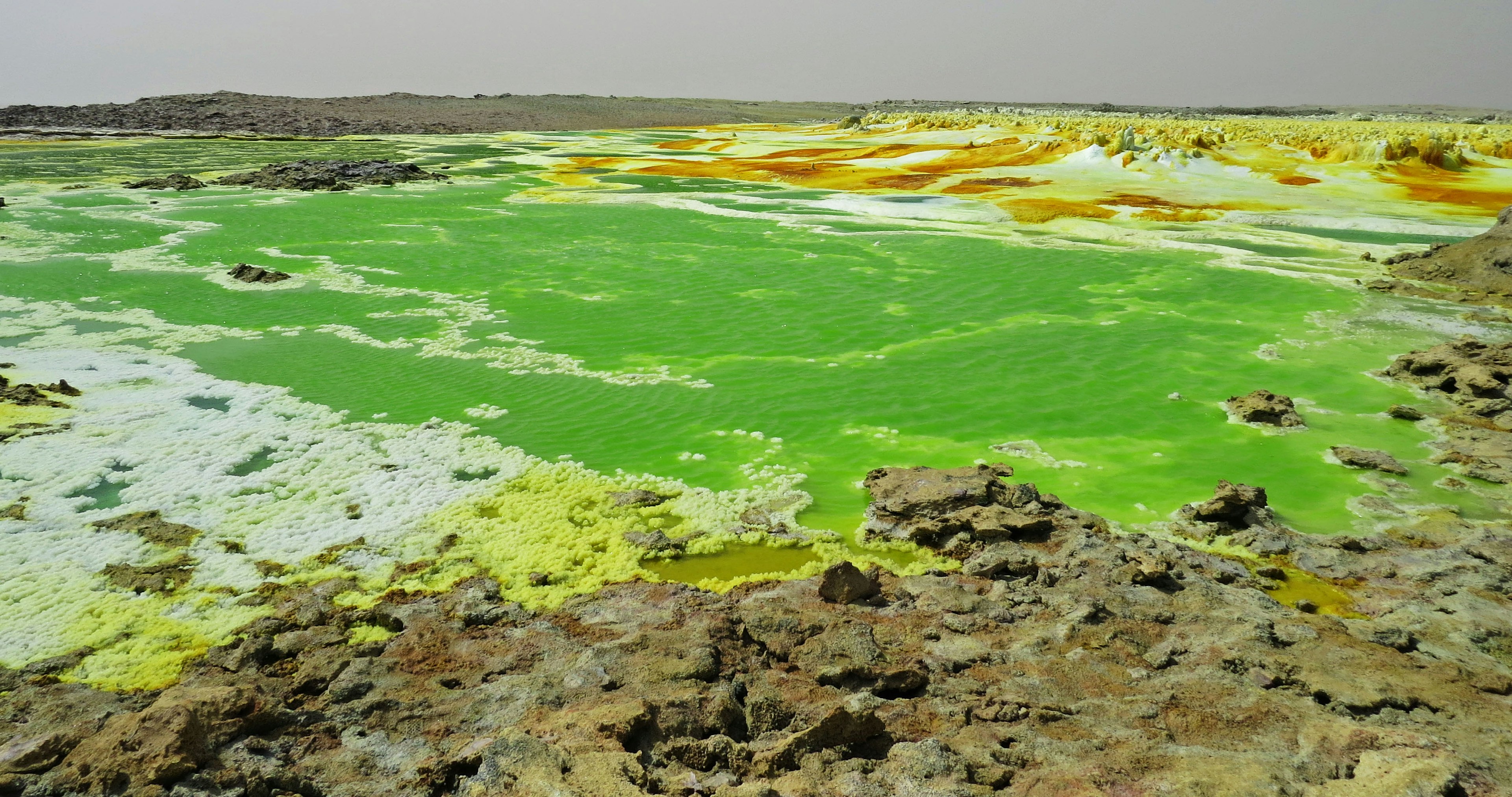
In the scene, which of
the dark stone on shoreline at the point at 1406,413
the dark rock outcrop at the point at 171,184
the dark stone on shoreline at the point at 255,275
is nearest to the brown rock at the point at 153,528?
the dark stone on shoreline at the point at 255,275

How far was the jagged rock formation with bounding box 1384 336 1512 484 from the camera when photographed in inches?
455

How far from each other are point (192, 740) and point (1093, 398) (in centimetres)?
1328

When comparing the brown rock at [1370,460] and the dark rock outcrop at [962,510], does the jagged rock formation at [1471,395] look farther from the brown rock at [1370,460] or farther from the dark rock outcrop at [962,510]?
the dark rock outcrop at [962,510]

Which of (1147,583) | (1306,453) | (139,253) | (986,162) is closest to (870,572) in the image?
(1147,583)

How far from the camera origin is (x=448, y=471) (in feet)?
38.1

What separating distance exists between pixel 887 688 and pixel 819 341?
11.9 m

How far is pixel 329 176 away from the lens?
44.8m

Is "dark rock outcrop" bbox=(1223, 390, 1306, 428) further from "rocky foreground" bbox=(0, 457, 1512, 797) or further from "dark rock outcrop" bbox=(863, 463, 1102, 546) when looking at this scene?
"dark rock outcrop" bbox=(863, 463, 1102, 546)

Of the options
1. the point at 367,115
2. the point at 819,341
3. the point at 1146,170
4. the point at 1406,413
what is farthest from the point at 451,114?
the point at 1406,413

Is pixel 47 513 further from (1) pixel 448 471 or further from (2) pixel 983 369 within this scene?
(2) pixel 983 369

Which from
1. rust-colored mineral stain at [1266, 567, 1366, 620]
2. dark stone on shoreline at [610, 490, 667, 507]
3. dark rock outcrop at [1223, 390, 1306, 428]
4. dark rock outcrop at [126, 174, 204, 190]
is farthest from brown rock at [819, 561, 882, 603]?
dark rock outcrop at [126, 174, 204, 190]

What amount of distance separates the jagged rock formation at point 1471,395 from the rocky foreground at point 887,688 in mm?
2771

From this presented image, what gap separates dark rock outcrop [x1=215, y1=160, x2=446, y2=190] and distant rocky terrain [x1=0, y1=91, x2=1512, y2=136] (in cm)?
5097

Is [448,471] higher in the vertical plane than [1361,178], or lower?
lower
